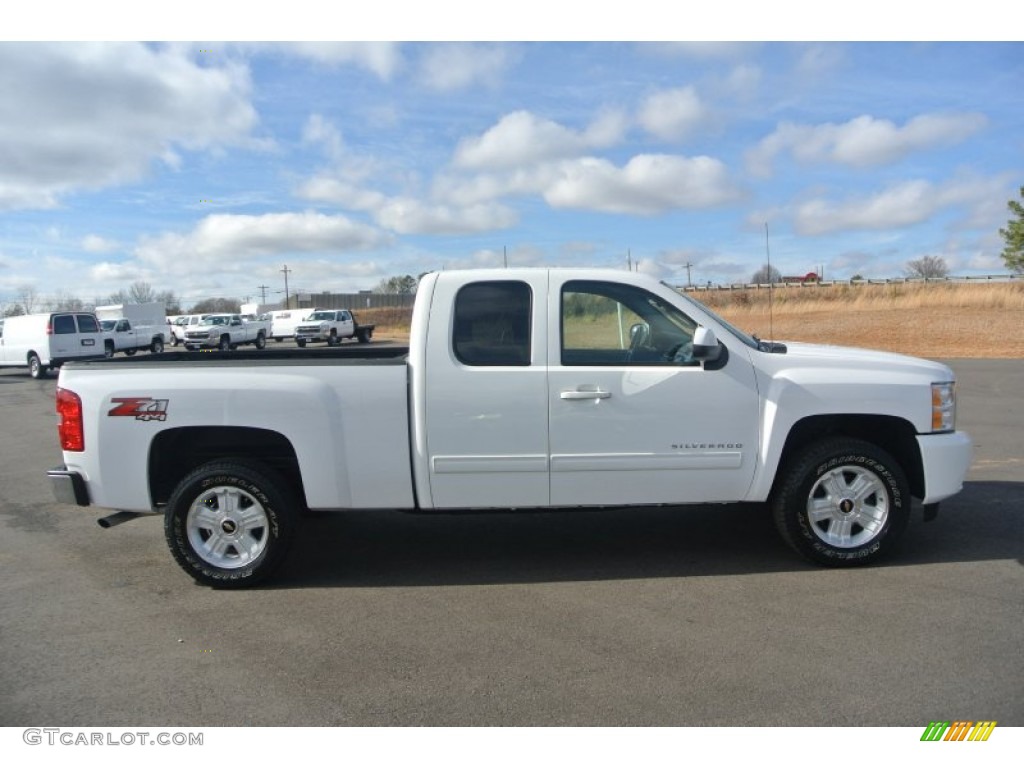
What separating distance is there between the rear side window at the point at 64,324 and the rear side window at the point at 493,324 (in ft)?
77.0

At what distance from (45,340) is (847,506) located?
25.0m

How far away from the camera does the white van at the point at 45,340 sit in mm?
24562

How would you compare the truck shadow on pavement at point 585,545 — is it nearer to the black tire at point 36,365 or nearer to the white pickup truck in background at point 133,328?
the white pickup truck in background at point 133,328

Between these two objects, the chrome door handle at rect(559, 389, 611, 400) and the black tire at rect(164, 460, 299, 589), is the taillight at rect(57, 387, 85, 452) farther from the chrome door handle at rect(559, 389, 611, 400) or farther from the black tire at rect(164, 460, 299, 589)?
the chrome door handle at rect(559, 389, 611, 400)

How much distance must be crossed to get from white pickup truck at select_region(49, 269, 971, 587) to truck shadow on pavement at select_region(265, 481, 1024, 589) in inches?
18.0

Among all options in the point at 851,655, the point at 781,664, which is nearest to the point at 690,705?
the point at 781,664

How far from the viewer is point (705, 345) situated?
193 inches

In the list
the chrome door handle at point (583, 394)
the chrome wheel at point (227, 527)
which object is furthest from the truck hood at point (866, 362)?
the chrome wheel at point (227, 527)

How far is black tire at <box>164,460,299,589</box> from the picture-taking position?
508 cm

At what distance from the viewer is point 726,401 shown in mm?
5105

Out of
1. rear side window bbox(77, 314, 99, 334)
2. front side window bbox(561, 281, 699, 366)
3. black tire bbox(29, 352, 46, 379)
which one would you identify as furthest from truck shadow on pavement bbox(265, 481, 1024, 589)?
rear side window bbox(77, 314, 99, 334)

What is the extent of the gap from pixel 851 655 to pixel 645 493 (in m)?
1.53

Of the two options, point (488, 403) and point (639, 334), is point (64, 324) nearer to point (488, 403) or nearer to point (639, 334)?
point (488, 403)

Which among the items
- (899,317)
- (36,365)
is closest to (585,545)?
(36,365)
